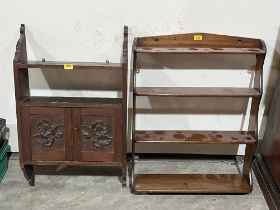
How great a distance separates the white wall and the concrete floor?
0.68 meters

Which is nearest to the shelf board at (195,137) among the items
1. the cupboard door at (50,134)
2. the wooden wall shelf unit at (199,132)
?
the wooden wall shelf unit at (199,132)

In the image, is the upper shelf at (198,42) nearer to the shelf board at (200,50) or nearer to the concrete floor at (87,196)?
the shelf board at (200,50)

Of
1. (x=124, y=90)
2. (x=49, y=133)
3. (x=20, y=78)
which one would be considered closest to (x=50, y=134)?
(x=49, y=133)

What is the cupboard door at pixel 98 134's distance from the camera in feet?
7.28

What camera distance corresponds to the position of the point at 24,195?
2.34 m

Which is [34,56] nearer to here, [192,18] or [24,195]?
[24,195]

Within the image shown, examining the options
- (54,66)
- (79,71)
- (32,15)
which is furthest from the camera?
(79,71)

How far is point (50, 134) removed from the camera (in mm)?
2277

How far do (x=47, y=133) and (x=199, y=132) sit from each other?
1021 mm

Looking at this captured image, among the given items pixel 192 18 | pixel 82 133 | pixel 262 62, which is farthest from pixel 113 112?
pixel 262 62

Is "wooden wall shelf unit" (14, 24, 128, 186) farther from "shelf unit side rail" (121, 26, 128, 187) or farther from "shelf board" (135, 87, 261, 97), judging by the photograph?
"shelf board" (135, 87, 261, 97)

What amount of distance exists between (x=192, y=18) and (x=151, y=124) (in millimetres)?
822

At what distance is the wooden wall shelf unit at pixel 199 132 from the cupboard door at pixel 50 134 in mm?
432

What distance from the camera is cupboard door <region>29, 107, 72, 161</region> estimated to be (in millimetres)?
2225
